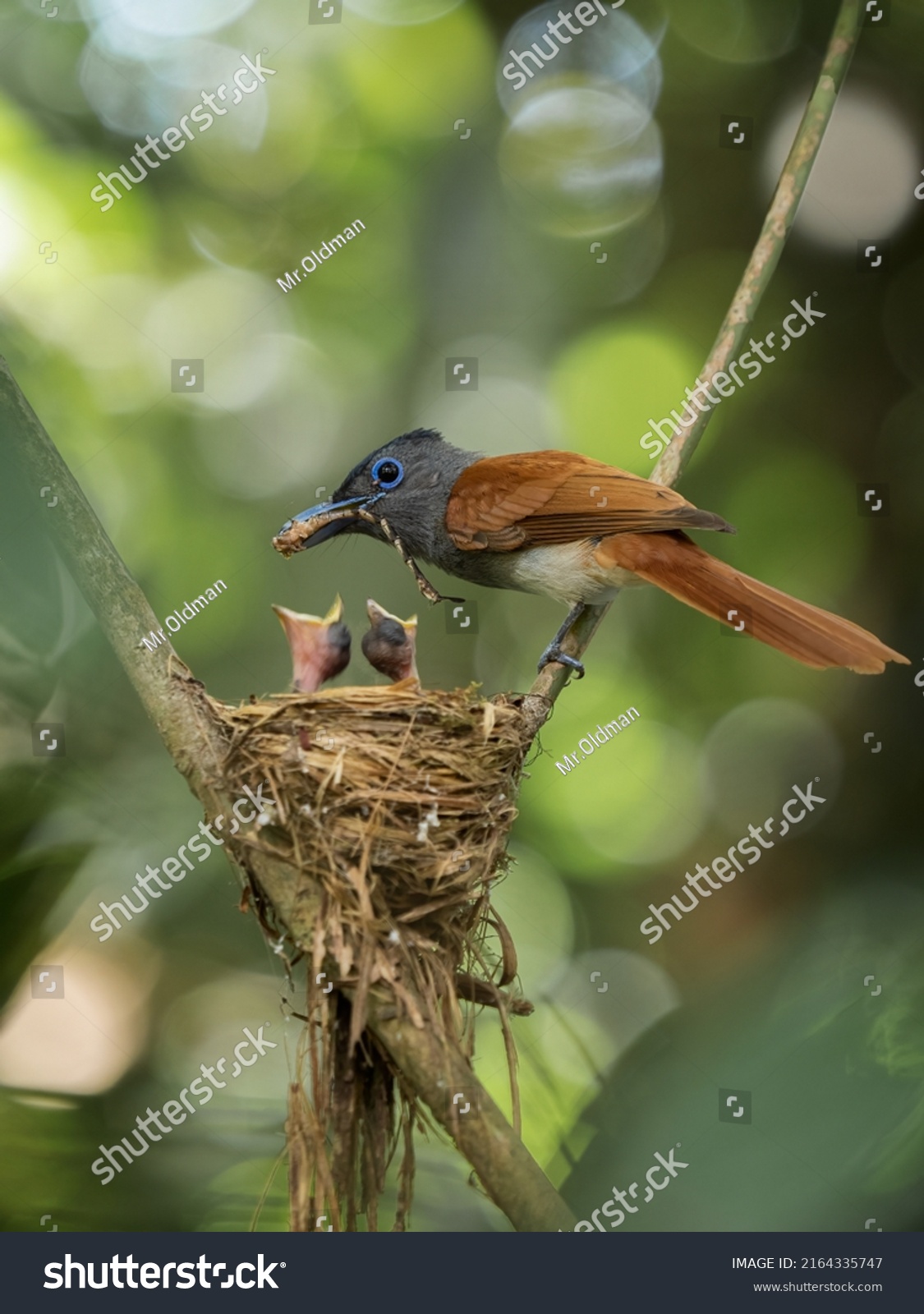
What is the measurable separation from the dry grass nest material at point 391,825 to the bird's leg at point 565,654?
0.28 meters

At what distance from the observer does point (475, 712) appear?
10.2 feet

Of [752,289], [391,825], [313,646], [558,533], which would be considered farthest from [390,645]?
[752,289]

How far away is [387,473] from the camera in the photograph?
12.9 ft

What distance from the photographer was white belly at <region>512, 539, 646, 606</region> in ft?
11.5

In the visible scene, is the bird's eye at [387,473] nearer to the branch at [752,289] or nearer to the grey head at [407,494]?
the grey head at [407,494]

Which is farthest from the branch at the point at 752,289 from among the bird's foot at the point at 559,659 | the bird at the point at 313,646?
the bird at the point at 313,646

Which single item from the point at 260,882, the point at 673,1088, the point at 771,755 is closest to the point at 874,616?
the point at 771,755

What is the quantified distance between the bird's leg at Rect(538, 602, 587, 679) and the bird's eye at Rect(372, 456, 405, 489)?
83 cm

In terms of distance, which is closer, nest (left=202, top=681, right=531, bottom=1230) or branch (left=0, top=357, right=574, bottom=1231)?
branch (left=0, top=357, right=574, bottom=1231)

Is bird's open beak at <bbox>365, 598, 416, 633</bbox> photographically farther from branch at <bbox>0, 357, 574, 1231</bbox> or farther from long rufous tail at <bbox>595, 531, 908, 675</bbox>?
branch at <bbox>0, 357, 574, 1231</bbox>

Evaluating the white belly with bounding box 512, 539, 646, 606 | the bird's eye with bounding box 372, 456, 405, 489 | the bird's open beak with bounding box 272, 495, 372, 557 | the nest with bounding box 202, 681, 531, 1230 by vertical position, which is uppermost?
the bird's eye with bounding box 372, 456, 405, 489

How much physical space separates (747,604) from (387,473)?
153 centimetres

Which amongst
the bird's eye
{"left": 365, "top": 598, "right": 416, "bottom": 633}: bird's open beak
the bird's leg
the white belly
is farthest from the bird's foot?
the bird's eye

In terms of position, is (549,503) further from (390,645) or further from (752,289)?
(752,289)
